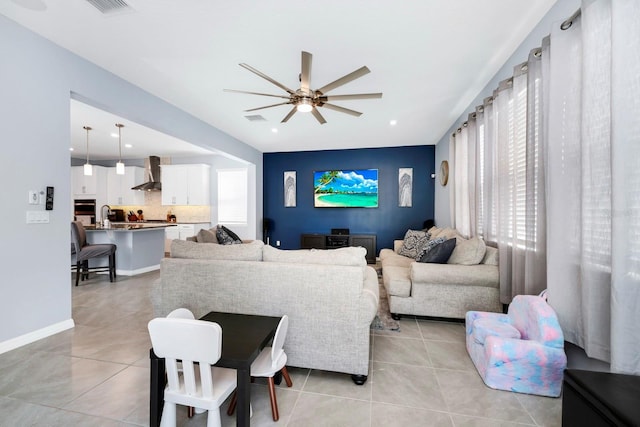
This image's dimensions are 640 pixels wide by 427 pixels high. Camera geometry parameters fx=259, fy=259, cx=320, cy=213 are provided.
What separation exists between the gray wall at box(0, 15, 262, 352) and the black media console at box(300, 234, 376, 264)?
4.26 m

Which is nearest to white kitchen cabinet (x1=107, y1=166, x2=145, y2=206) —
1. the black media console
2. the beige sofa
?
the black media console

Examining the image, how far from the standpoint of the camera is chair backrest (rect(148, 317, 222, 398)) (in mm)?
1059

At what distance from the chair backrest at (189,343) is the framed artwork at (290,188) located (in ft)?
17.9

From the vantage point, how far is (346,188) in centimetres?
618

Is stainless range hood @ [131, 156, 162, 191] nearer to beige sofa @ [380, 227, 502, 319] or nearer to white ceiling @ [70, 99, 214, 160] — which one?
white ceiling @ [70, 99, 214, 160]

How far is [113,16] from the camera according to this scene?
2059 millimetres

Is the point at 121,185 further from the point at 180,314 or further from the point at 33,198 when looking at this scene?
the point at 180,314

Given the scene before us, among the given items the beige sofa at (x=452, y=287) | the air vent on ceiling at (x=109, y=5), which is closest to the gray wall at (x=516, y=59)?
the beige sofa at (x=452, y=287)

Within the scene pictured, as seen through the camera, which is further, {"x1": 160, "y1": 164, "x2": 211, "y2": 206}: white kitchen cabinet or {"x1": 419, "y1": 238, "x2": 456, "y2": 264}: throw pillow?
{"x1": 160, "y1": 164, "x2": 211, "y2": 206}: white kitchen cabinet

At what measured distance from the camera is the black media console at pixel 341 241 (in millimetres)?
5875

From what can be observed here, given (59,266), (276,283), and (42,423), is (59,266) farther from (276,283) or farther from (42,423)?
(276,283)

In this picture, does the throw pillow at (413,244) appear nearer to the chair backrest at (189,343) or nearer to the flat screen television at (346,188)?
the flat screen television at (346,188)

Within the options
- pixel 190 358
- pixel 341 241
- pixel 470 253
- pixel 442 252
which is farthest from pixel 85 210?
pixel 470 253

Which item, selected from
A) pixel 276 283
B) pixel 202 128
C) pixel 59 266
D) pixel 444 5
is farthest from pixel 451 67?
pixel 59 266
